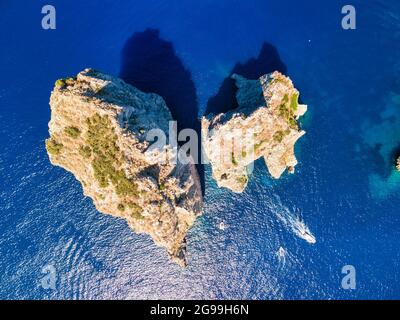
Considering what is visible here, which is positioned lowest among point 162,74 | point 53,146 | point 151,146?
point 151,146

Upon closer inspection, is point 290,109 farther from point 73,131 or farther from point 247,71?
point 73,131

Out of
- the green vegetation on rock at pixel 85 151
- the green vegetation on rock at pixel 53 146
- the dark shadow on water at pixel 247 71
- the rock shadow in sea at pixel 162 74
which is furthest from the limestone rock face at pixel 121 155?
the dark shadow on water at pixel 247 71

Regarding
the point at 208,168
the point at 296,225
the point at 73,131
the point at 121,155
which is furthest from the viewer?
the point at 208,168

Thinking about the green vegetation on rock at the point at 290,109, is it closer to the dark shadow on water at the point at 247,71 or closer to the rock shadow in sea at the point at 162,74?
the dark shadow on water at the point at 247,71

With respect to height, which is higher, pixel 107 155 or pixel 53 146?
pixel 53 146

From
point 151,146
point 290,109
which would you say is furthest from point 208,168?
point 290,109
